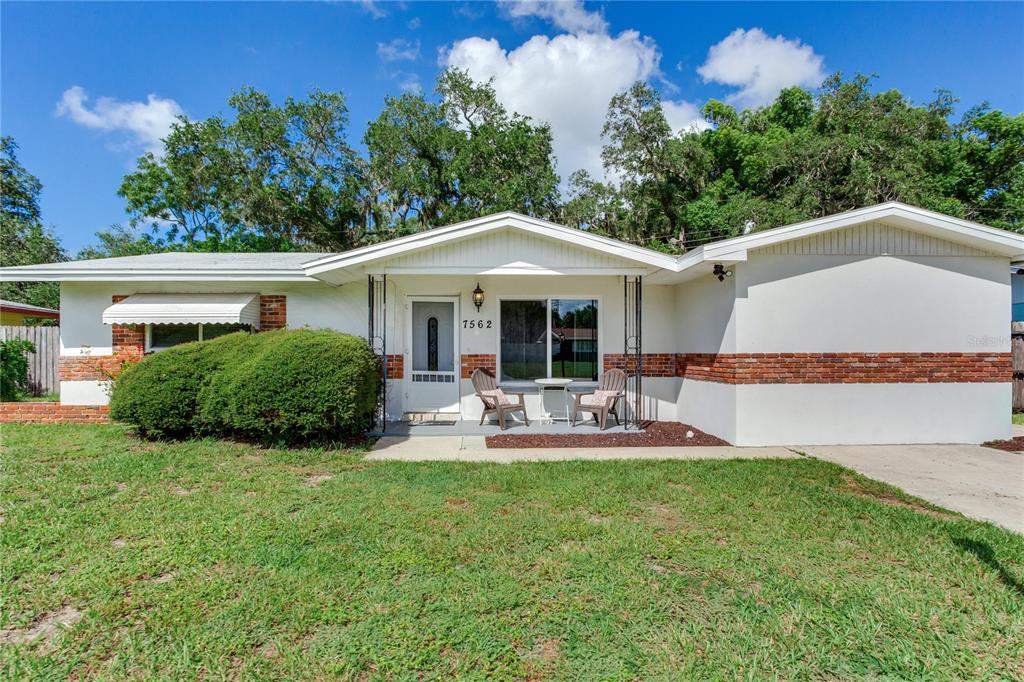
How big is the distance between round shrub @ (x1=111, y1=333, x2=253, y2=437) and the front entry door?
3630 millimetres

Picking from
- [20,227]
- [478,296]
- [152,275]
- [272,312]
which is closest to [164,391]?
[272,312]

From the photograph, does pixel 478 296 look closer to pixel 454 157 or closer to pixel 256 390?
pixel 256 390

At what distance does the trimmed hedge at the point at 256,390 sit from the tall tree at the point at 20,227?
24.8 meters

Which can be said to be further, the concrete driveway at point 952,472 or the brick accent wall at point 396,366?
the brick accent wall at point 396,366

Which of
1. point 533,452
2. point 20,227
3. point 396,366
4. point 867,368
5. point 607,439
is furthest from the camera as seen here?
point 20,227

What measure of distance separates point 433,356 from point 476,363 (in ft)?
3.11

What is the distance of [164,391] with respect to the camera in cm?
718

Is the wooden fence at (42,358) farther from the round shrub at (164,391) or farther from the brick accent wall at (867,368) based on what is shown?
the brick accent wall at (867,368)

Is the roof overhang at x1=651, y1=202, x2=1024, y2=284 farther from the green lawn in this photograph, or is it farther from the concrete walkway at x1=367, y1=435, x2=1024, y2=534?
the green lawn

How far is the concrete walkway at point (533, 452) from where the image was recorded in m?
6.89

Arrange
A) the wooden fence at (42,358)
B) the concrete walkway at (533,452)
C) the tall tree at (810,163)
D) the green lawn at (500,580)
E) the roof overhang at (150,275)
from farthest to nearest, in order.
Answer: the tall tree at (810,163), the wooden fence at (42,358), the roof overhang at (150,275), the concrete walkway at (533,452), the green lawn at (500,580)

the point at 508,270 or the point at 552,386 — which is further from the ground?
the point at 508,270

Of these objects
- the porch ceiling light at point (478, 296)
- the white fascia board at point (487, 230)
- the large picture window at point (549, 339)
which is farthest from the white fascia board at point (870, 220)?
the porch ceiling light at point (478, 296)

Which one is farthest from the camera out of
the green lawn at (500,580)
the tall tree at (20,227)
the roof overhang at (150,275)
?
the tall tree at (20,227)
